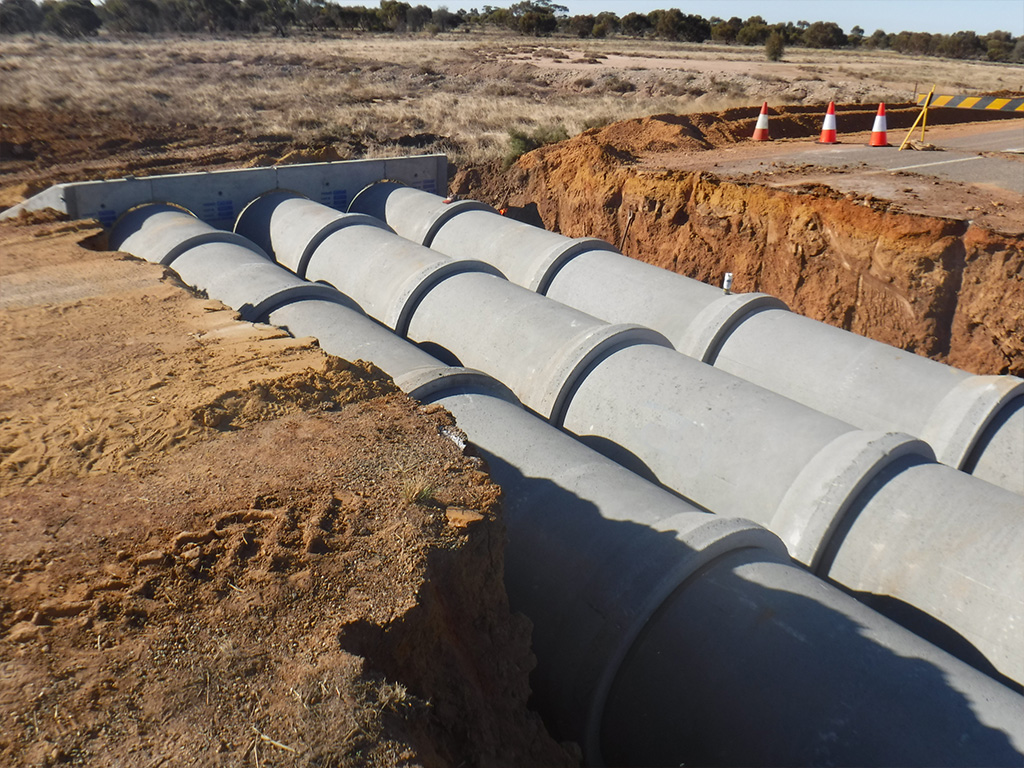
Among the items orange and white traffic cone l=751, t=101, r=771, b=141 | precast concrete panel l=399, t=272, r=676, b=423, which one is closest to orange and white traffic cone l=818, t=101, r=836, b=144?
orange and white traffic cone l=751, t=101, r=771, b=141

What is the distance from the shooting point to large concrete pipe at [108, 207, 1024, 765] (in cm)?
316

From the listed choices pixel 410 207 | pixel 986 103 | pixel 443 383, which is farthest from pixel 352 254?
pixel 986 103

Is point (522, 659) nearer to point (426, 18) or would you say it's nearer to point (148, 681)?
point (148, 681)

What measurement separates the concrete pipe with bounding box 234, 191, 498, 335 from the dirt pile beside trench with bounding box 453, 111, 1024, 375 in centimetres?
320

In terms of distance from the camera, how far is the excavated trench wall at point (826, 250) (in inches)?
296

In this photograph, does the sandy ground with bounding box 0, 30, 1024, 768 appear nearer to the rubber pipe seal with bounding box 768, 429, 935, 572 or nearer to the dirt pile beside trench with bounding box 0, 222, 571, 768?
the dirt pile beside trench with bounding box 0, 222, 571, 768

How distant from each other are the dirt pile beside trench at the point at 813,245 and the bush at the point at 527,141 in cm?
80

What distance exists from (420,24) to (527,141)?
56.0m

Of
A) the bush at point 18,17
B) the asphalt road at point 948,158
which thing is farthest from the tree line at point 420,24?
the asphalt road at point 948,158

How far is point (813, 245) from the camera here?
8.64m

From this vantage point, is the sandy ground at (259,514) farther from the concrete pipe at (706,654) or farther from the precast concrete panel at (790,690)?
the precast concrete panel at (790,690)

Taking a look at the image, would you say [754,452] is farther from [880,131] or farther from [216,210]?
[880,131]

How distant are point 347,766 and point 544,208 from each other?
34.3 ft

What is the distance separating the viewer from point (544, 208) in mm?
11898
